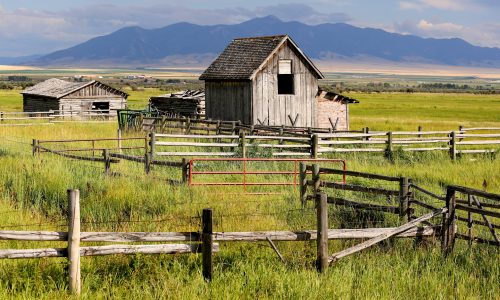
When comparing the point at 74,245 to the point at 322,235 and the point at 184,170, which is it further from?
the point at 184,170

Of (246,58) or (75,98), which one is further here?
(75,98)

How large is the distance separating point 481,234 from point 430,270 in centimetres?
266

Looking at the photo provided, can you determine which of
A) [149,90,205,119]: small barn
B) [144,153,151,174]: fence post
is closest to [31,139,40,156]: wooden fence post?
[144,153,151,174]: fence post

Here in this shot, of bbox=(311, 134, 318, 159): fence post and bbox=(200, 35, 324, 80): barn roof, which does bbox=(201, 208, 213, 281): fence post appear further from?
bbox=(200, 35, 324, 80): barn roof

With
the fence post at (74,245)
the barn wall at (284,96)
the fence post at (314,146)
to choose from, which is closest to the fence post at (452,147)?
the fence post at (314,146)

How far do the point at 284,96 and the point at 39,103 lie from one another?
2873cm

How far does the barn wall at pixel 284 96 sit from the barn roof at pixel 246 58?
427 mm

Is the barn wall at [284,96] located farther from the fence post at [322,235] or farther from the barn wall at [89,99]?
the fence post at [322,235]

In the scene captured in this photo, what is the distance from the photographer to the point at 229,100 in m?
36.3

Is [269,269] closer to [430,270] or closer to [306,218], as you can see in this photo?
[430,270]

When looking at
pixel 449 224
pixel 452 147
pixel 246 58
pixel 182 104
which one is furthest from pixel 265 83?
pixel 449 224

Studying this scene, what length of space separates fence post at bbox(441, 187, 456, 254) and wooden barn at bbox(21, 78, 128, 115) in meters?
43.2

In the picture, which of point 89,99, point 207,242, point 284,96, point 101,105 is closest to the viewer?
point 207,242

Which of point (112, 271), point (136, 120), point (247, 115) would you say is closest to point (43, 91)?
point (136, 120)
